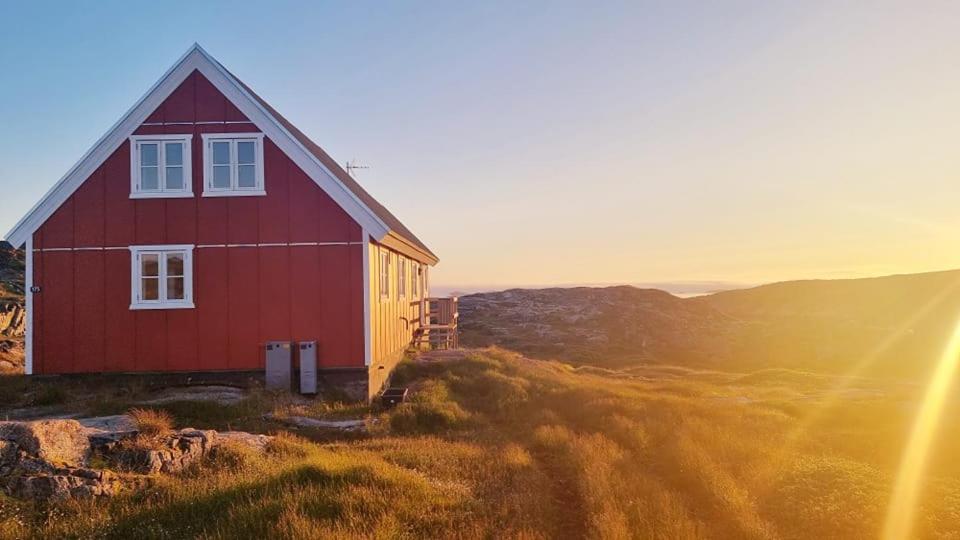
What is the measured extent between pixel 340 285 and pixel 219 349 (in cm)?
335

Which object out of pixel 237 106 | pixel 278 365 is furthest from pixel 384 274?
pixel 237 106

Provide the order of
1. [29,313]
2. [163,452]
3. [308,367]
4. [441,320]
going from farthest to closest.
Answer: [441,320] → [29,313] → [308,367] → [163,452]

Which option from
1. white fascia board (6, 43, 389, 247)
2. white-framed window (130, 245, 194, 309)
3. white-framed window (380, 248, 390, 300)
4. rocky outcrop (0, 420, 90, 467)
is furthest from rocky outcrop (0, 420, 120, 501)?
white-framed window (380, 248, 390, 300)

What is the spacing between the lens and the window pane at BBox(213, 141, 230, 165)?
52.6 ft

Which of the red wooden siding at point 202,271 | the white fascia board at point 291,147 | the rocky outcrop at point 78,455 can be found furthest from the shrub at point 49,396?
the white fascia board at point 291,147

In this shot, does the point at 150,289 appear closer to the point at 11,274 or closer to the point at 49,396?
the point at 49,396

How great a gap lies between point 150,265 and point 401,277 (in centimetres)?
857

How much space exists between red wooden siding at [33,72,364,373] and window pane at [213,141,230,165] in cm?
36

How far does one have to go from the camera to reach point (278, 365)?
50.5ft

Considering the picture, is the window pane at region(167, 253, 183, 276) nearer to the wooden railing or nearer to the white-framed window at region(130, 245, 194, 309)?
the white-framed window at region(130, 245, 194, 309)

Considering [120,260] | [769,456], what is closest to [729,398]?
[769,456]

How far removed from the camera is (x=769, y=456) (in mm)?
10695

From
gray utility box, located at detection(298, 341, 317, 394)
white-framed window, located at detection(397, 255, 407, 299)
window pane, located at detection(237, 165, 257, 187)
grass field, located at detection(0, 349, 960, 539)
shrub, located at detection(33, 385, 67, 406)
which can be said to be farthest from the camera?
white-framed window, located at detection(397, 255, 407, 299)

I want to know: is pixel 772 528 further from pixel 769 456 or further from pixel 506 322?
pixel 506 322
